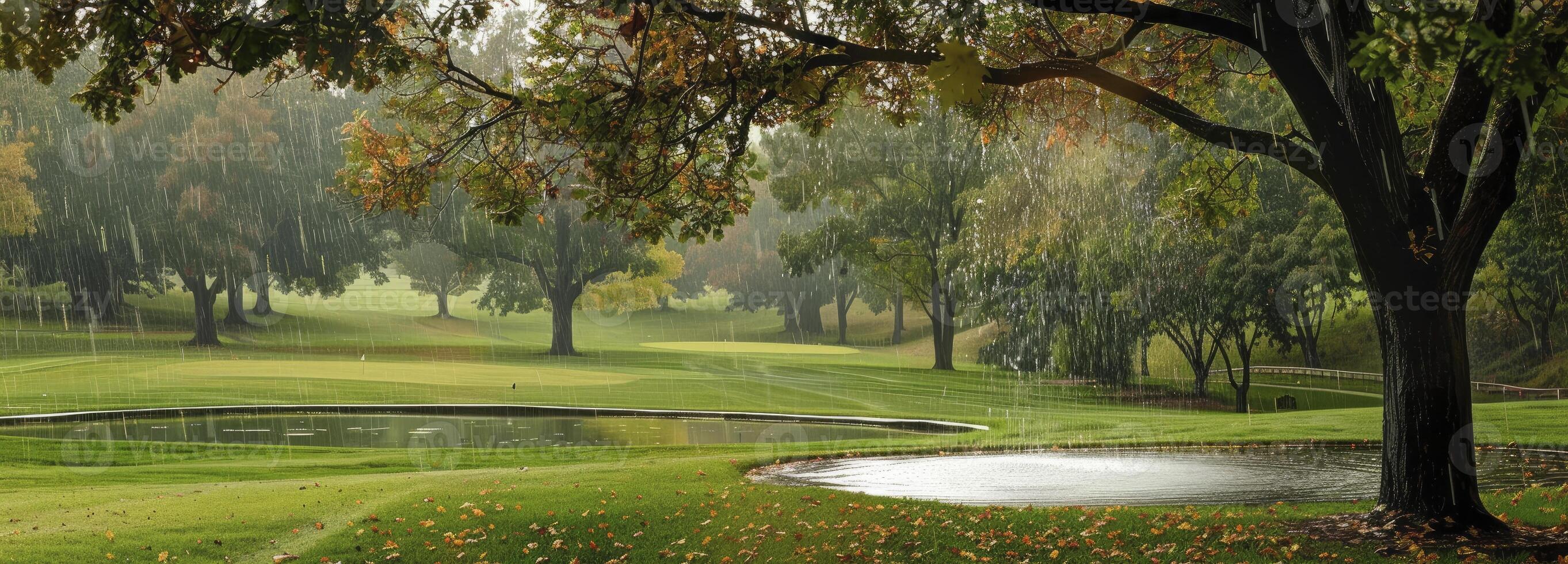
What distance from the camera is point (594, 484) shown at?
11.7 m

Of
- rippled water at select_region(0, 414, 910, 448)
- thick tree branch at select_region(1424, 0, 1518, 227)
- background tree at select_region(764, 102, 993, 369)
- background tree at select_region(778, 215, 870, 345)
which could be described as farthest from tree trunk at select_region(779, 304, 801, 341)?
thick tree branch at select_region(1424, 0, 1518, 227)

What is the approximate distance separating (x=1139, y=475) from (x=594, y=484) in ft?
20.3

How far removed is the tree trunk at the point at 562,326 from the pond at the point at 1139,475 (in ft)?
110

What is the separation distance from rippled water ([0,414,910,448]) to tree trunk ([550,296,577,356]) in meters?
22.1

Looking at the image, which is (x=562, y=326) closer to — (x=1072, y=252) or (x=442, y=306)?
(x=1072, y=252)

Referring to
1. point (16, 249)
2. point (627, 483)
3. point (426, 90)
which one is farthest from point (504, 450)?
point (16, 249)

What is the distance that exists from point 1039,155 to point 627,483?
61.5ft

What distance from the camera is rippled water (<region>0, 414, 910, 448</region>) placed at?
1991 cm

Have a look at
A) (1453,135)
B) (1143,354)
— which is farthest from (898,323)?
(1453,135)

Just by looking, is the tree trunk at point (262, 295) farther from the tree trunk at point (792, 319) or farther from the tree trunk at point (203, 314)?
the tree trunk at point (792, 319)

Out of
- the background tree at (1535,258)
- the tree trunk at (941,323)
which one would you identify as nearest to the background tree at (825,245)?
the tree trunk at (941,323)

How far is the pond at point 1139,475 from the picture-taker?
10.8 m

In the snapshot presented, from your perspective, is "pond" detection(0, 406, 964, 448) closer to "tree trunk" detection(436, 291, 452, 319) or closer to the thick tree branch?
the thick tree branch

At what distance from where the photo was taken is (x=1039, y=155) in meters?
27.8
